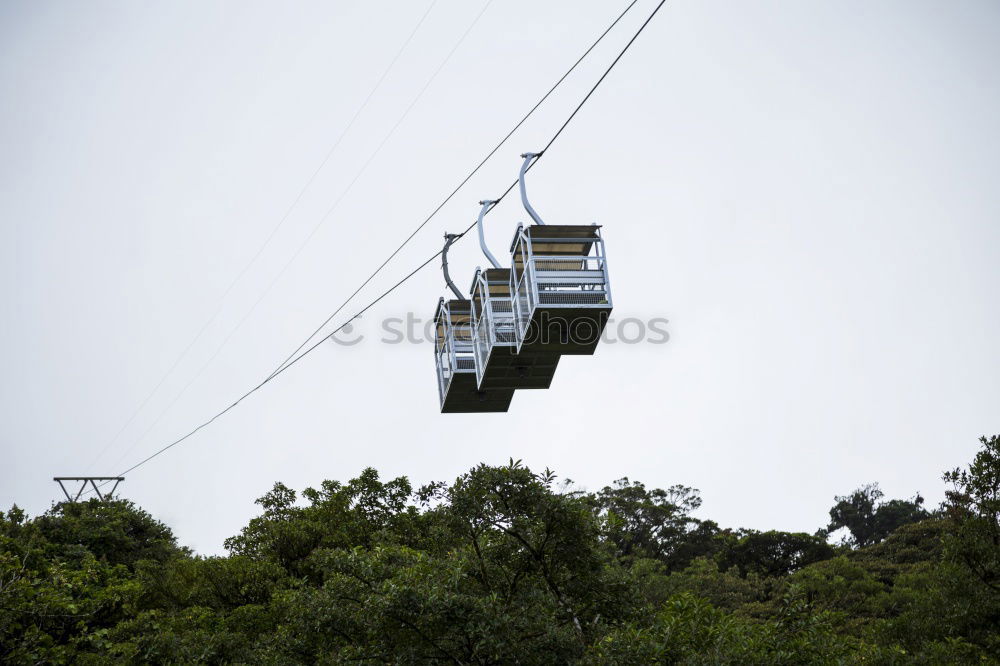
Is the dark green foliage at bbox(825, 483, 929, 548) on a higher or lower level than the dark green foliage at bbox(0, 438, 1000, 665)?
higher

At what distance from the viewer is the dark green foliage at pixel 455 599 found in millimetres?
10539

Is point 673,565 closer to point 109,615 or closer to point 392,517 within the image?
point 392,517

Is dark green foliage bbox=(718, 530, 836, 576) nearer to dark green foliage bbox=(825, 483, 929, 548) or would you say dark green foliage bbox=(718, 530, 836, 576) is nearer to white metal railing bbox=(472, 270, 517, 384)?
dark green foliage bbox=(825, 483, 929, 548)

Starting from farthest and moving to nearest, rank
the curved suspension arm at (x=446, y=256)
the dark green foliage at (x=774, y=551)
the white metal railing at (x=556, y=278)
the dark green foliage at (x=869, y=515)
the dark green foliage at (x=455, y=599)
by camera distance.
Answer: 1. the dark green foliage at (x=869, y=515)
2. the dark green foliage at (x=774, y=551)
3. the curved suspension arm at (x=446, y=256)
4. the white metal railing at (x=556, y=278)
5. the dark green foliage at (x=455, y=599)

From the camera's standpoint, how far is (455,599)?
34.6 feet

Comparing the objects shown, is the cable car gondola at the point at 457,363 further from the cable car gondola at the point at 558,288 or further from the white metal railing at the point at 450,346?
the cable car gondola at the point at 558,288

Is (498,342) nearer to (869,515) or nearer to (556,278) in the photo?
(556,278)

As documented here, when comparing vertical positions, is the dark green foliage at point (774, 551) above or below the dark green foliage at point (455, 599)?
above

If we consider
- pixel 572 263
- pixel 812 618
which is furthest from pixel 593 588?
pixel 572 263

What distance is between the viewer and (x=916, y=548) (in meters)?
36.1

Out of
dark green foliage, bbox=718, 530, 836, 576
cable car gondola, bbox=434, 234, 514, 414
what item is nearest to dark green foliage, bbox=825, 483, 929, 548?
dark green foliage, bbox=718, 530, 836, 576

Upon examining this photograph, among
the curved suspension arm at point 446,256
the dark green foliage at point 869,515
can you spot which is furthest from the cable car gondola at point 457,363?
the dark green foliage at point 869,515

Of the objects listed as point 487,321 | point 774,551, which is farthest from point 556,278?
point 774,551

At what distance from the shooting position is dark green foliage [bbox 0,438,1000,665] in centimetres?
1054
